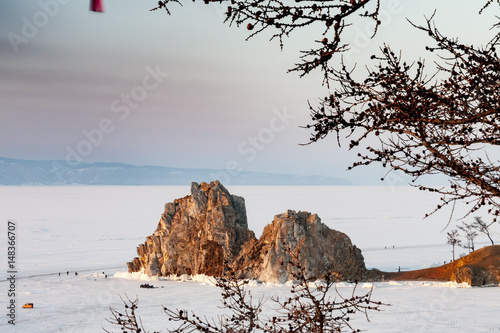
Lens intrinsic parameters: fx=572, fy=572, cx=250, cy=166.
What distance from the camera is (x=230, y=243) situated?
43.3 m

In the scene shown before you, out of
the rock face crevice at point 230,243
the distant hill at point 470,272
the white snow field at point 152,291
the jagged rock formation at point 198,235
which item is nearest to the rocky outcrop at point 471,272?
the distant hill at point 470,272

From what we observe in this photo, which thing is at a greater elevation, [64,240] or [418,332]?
[64,240]

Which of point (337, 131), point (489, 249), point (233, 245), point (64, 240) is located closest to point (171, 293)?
point (233, 245)

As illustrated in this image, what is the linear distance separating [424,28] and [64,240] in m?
89.6

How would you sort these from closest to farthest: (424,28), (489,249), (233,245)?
(424,28) < (489,249) < (233,245)

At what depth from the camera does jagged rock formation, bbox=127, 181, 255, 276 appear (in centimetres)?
4353

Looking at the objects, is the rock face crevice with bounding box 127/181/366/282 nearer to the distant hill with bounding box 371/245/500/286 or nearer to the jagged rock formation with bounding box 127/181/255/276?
the jagged rock formation with bounding box 127/181/255/276

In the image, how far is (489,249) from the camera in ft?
134

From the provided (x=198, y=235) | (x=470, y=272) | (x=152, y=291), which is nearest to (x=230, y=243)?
(x=198, y=235)

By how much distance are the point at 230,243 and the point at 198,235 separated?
2.83m

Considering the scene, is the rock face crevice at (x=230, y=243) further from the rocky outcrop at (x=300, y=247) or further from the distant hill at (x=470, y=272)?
the distant hill at (x=470, y=272)

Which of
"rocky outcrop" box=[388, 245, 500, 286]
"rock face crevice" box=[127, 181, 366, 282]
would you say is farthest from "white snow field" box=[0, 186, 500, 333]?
"rock face crevice" box=[127, 181, 366, 282]

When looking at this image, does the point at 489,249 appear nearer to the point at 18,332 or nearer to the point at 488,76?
the point at 18,332

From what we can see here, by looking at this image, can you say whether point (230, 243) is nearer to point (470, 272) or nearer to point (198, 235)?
point (198, 235)
